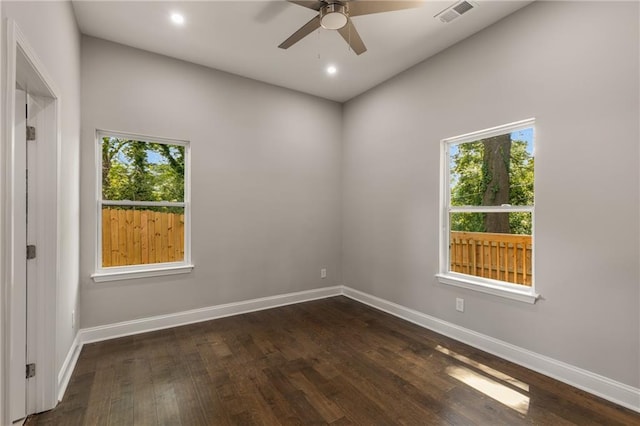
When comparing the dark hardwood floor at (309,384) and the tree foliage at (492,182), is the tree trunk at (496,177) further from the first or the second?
the dark hardwood floor at (309,384)

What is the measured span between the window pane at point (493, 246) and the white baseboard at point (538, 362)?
A: 0.59m

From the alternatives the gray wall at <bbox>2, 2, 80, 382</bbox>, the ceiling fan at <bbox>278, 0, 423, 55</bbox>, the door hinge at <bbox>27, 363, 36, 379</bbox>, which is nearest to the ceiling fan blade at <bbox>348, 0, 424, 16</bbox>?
the ceiling fan at <bbox>278, 0, 423, 55</bbox>

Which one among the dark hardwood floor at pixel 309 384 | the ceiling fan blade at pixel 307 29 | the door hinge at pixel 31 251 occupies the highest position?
the ceiling fan blade at pixel 307 29

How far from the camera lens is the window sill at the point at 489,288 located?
2.64 meters

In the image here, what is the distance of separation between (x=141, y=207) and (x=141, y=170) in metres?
0.42

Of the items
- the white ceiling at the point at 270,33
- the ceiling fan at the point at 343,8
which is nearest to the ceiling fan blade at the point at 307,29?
the ceiling fan at the point at 343,8

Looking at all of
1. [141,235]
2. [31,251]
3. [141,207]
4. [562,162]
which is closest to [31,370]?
[31,251]

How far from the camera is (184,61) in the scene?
11.9ft

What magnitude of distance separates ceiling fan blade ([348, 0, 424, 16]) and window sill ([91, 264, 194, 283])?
10.2 ft

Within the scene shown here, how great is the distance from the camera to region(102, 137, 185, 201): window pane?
130 inches

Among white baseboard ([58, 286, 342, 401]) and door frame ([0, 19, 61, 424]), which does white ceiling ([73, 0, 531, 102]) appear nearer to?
door frame ([0, 19, 61, 424])

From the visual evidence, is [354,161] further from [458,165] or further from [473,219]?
[473,219]

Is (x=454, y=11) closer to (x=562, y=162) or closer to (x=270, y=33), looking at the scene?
(x=562, y=162)

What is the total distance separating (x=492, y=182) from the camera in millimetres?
3018
